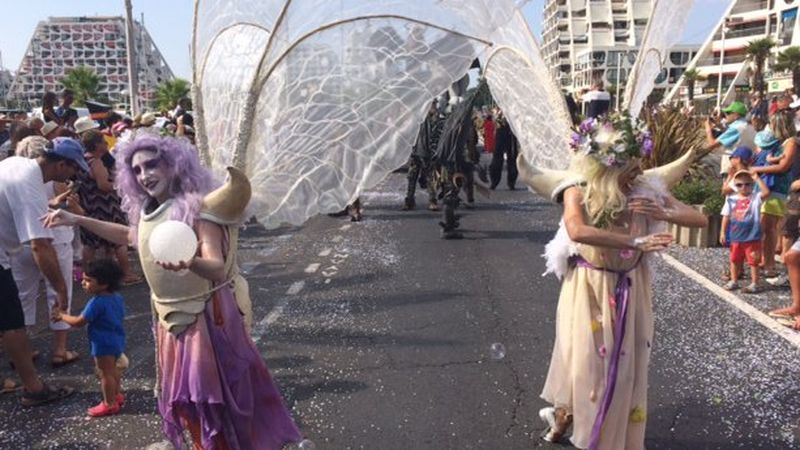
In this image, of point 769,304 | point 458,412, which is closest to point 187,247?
point 458,412

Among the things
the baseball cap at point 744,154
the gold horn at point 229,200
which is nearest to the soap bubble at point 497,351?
the gold horn at point 229,200

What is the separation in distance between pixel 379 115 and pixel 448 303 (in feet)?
11.1

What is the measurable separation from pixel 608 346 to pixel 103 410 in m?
2.87

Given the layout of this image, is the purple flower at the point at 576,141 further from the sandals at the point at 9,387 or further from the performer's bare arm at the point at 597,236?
the sandals at the point at 9,387

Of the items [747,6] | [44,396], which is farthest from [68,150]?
[747,6]

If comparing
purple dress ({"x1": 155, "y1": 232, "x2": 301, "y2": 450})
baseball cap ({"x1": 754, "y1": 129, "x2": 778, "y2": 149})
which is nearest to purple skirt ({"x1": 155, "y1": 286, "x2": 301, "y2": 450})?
purple dress ({"x1": 155, "y1": 232, "x2": 301, "y2": 450})

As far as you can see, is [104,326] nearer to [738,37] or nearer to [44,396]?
[44,396]

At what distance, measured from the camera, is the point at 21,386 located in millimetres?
4000

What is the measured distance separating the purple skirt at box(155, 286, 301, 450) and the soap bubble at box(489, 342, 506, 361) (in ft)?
6.93

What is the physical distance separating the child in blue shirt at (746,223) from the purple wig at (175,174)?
5152 millimetres

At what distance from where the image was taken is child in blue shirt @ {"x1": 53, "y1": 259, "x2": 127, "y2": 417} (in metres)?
3.55

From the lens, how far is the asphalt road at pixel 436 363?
10.9 ft

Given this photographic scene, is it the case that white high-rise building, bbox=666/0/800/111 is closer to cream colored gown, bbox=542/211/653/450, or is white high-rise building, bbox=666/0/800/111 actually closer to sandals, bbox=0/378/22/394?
cream colored gown, bbox=542/211/653/450

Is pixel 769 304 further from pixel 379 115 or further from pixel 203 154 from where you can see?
pixel 203 154
